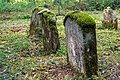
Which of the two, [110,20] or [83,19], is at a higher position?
[83,19]

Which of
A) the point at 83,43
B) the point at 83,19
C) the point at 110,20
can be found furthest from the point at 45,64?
the point at 110,20

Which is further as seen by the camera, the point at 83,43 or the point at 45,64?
the point at 45,64

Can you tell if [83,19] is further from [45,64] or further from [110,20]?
[110,20]

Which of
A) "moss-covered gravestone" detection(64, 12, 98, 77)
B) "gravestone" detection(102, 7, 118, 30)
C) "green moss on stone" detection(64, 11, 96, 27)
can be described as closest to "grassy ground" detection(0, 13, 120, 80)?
"moss-covered gravestone" detection(64, 12, 98, 77)

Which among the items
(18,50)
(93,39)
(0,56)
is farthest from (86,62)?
(18,50)

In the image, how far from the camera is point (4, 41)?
1030 centimetres

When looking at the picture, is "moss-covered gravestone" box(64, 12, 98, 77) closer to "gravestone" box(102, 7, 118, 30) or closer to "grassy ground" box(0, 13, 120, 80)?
"grassy ground" box(0, 13, 120, 80)

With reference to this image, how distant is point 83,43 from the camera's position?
16.9 ft

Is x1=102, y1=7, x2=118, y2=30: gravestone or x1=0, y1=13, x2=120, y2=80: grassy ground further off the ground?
x1=102, y1=7, x2=118, y2=30: gravestone

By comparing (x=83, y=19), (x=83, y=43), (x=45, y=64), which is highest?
(x=83, y=19)

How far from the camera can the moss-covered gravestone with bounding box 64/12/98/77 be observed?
5.15 meters

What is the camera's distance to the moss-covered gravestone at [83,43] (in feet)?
16.9

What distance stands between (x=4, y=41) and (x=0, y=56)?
2.82m

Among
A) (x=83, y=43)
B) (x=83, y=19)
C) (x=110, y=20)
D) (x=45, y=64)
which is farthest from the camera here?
(x=110, y=20)
